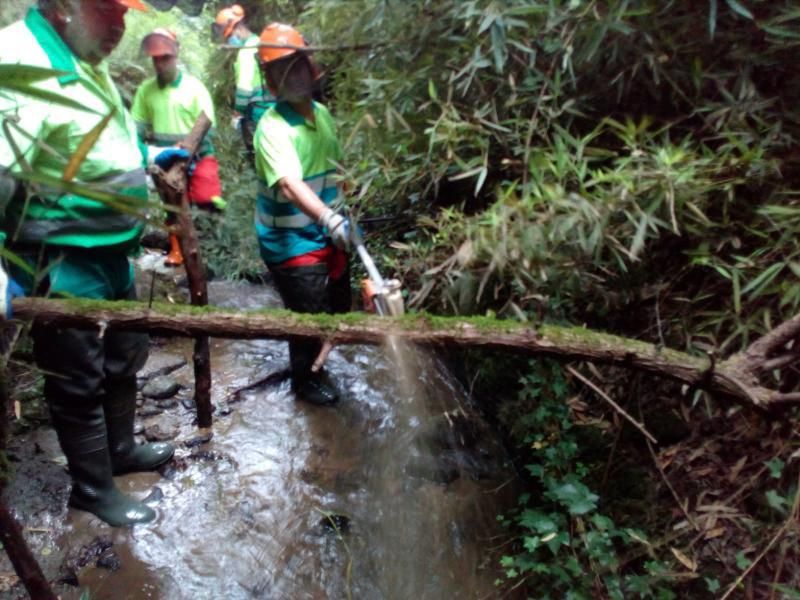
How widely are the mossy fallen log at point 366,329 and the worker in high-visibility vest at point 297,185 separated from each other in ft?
4.19

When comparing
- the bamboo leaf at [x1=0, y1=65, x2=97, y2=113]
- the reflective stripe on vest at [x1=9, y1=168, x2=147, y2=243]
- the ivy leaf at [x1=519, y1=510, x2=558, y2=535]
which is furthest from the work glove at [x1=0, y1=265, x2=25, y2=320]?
the ivy leaf at [x1=519, y1=510, x2=558, y2=535]

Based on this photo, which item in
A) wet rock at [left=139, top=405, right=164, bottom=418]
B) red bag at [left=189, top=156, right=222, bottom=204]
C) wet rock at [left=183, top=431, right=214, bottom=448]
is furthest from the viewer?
red bag at [left=189, top=156, right=222, bottom=204]

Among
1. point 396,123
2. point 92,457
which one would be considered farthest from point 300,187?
point 92,457

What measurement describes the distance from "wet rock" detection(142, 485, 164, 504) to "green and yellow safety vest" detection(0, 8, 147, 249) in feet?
4.34

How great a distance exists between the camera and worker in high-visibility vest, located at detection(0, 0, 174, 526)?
6.81 ft

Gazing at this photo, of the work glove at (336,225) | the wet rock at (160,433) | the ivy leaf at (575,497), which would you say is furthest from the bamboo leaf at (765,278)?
the wet rock at (160,433)

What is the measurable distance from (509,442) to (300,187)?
1.81 meters

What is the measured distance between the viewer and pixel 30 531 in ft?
8.73

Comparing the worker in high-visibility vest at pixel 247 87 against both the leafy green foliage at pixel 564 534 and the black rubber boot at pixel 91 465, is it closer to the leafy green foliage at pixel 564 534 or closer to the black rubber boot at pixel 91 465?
the black rubber boot at pixel 91 465

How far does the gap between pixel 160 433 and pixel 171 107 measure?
2.75 meters

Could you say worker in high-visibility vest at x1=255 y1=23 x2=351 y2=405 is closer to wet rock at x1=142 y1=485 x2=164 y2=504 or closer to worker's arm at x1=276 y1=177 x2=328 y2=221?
worker's arm at x1=276 y1=177 x2=328 y2=221

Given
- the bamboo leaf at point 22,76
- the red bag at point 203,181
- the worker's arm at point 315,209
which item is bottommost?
the red bag at point 203,181

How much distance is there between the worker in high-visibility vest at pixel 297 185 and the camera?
3090 millimetres

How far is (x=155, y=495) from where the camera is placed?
2.96 m
